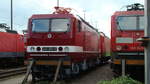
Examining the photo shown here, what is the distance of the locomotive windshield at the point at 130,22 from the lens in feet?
44.4

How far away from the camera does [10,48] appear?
78.3ft

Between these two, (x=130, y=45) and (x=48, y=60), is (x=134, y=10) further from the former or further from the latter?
(x=48, y=60)

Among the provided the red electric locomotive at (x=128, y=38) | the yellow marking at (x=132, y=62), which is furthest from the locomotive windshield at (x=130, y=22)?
the yellow marking at (x=132, y=62)

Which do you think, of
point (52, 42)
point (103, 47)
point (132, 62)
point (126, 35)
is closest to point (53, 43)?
point (52, 42)

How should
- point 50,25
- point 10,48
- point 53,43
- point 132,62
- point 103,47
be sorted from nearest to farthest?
point 132,62, point 53,43, point 50,25, point 10,48, point 103,47

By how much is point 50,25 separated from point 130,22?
3.69 m

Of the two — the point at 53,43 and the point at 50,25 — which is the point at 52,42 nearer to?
the point at 53,43

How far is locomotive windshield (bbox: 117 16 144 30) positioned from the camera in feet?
44.4

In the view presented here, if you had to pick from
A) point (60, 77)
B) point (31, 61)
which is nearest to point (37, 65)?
point (31, 61)

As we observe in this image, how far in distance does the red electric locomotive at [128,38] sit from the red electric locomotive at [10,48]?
37.0ft

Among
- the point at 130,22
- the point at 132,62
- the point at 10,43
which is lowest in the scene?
the point at 132,62

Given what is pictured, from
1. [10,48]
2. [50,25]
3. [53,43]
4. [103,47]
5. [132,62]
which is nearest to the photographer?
[132,62]

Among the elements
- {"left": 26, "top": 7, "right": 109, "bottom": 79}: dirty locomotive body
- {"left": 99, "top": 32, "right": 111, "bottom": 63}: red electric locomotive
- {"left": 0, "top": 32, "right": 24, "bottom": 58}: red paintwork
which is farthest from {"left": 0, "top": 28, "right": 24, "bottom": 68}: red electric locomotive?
{"left": 26, "top": 7, "right": 109, "bottom": 79}: dirty locomotive body

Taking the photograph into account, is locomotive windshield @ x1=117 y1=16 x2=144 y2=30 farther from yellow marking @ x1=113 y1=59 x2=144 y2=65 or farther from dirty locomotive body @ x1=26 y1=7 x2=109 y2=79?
dirty locomotive body @ x1=26 y1=7 x2=109 y2=79
